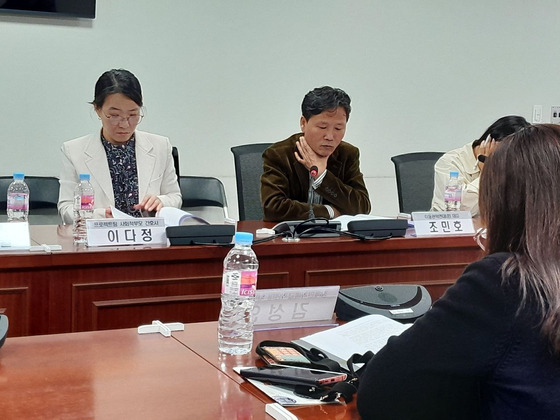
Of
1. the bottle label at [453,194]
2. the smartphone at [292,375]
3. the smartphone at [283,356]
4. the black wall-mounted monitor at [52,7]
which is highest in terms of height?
the black wall-mounted monitor at [52,7]

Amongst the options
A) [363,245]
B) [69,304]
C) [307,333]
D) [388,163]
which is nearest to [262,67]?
[388,163]

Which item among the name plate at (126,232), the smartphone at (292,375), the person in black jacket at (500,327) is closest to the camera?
the person in black jacket at (500,327)

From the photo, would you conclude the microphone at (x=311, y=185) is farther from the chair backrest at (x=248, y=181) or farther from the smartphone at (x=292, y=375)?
the smartphone at (x=292, y=375)

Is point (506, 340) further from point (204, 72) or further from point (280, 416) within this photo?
point (204, 72)

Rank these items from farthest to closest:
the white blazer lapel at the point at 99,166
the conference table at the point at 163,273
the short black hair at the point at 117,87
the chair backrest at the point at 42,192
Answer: the chair backrest at the point at 42,192
the white blazer lapel at the point at 99,166
the short black hair at the point at 117,87
the conference table at the point at 163,273

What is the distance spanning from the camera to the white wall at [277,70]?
154 inches

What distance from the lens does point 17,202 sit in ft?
9.98

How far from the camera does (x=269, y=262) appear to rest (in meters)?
2.44

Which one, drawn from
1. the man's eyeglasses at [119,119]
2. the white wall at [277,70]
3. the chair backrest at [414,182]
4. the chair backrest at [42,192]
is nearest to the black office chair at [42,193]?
the chair backrest at [42,192]

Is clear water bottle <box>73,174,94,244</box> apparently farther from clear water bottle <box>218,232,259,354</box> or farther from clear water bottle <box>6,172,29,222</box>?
clear water bottle <box>218,232,259,354</box>

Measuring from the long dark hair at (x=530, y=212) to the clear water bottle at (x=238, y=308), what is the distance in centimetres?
52

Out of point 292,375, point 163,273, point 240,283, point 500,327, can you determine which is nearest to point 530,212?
point 500,327

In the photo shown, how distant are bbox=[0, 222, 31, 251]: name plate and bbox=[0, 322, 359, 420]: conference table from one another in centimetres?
77

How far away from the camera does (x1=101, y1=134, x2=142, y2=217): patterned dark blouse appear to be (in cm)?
318
